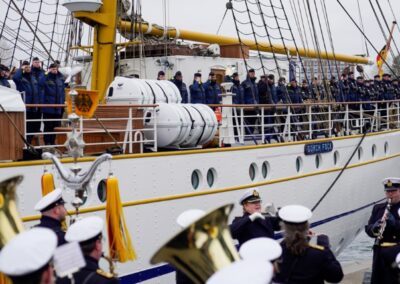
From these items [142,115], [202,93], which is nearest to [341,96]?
[202,93]

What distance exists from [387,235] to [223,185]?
11.8 feet

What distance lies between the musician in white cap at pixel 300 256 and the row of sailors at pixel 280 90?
702cm

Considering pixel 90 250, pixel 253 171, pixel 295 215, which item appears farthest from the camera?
pixel 253 171

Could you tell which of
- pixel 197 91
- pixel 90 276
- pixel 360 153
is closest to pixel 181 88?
pixel 197 91

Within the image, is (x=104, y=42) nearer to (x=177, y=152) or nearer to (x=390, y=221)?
(x=177, y=152)

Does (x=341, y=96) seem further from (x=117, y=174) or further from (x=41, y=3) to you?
(x=117, y=174)

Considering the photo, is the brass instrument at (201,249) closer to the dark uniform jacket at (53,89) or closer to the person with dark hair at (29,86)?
the person with dark hair at (29,86)

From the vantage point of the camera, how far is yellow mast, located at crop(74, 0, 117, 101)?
10.4 metres

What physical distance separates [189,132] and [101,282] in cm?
535

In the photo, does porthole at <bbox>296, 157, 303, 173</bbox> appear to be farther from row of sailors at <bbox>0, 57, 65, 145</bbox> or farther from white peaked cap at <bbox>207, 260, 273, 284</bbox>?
white peaked cap at <bbox>207, 260, 273, 284</bbox>

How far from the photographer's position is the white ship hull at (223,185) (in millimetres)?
8273

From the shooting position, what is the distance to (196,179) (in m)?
9.47

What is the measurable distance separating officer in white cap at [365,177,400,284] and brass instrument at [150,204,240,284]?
3.81 meters

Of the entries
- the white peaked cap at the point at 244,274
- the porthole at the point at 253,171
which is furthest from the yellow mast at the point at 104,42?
the white peaked cap at the point at 244,274
